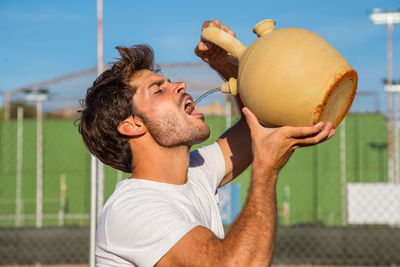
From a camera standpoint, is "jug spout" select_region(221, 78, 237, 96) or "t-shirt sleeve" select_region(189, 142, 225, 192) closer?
"jug spout" select_region(221, 78, 237, 96)

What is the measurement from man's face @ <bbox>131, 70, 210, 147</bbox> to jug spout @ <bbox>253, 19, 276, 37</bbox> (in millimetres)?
409

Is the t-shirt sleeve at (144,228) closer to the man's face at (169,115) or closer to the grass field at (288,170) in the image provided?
the man's face at (169,115)

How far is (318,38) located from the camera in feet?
5.91

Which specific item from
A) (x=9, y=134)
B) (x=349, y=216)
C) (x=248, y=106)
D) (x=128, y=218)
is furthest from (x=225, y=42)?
(x=9, y=134)

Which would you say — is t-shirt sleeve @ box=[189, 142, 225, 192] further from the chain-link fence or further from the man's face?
the chain-link fence

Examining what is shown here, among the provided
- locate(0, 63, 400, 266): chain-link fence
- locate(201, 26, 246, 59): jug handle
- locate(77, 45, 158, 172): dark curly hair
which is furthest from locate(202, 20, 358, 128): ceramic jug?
locate(0, 63, 400, 266): chain-link fence

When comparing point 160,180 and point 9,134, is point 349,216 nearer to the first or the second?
point 160,180

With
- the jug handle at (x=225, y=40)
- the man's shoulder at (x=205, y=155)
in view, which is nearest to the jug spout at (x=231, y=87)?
the jug handle at (x=225, y=40)

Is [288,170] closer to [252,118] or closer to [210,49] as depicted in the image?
[210,49]

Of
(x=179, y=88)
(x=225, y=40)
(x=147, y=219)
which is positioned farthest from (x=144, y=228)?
(x=225, y=40)

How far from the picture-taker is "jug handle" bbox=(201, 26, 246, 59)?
1946 mm

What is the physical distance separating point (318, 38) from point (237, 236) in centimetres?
72

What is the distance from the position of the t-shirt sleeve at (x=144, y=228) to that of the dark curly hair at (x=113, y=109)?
0.40 metres

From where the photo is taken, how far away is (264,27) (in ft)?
6.21
